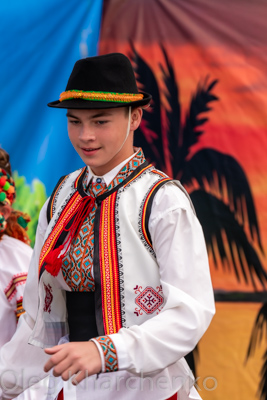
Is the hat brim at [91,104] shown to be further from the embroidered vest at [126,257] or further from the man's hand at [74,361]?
the man's hand at [74,361]

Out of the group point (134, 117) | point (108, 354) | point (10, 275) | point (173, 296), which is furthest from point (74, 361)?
point (10, 275)

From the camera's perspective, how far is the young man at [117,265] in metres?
1.62

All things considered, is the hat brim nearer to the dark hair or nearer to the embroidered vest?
the embroidered vest

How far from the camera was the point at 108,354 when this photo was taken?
1535 mm

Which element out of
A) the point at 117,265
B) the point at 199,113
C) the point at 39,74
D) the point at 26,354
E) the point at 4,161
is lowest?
the point at 26,354

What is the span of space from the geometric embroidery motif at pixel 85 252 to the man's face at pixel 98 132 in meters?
0.06

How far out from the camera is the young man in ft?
5.32

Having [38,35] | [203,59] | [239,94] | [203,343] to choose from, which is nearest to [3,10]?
[38,35]

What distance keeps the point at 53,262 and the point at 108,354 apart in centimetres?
39

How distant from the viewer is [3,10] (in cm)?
308

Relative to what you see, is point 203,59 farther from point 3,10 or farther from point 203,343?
point 203,343

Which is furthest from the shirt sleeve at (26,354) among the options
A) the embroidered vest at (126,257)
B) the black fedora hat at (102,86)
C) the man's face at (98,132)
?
the black fedora hat at (102,86)

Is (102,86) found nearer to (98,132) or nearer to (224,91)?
(98,132)

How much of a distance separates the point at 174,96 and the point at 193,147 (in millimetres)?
242
